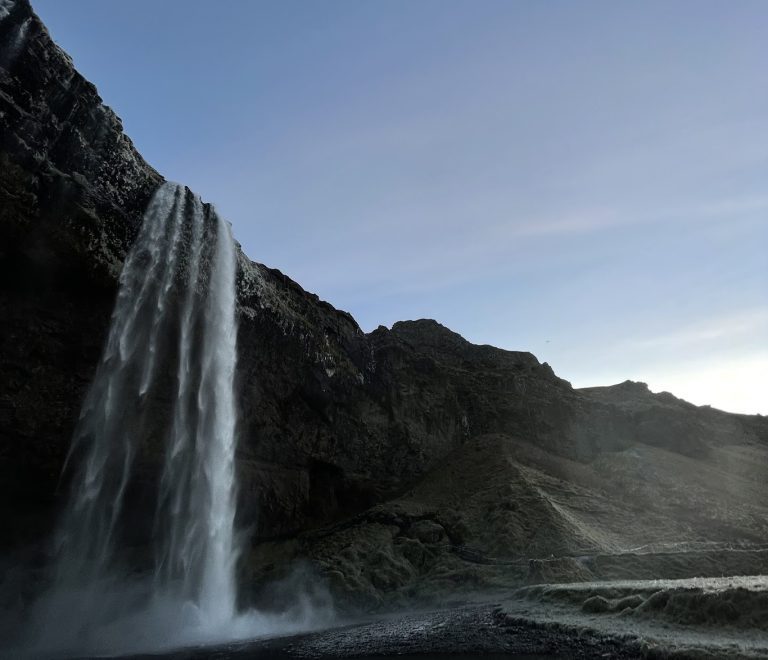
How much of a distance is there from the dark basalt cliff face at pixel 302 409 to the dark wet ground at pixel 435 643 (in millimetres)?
10331

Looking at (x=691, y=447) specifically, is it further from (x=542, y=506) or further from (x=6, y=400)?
(x=6, y=400)

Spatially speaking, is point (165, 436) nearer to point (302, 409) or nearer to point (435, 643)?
point (302, 409)

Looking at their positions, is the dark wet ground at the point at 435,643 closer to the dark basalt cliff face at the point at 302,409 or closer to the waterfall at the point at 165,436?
the waterfall at the point at 165,436

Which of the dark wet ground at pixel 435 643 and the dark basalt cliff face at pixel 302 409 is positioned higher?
the dark basalt cliff face at pixel 302 409

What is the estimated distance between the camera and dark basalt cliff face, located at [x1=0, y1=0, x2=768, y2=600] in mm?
22781

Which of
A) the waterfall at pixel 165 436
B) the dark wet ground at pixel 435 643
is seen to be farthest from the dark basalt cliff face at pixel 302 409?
the dark wet ground at pixel 435 643

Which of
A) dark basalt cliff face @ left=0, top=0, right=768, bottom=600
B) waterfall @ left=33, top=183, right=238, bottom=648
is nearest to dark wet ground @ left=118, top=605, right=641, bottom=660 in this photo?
waterfall @ left=33, top=183, right=238, bottom=648

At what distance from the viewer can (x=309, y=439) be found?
35.7 meters

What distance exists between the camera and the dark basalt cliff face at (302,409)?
22781mm

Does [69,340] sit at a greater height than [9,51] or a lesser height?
lesser

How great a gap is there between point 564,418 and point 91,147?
140 ft

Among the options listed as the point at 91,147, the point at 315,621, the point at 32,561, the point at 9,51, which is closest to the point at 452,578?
the point at 315,621

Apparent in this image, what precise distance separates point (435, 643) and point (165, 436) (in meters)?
18.1

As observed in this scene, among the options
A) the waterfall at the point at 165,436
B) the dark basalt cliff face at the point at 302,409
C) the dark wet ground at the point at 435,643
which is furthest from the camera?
the waterfall at the point at 165,436
